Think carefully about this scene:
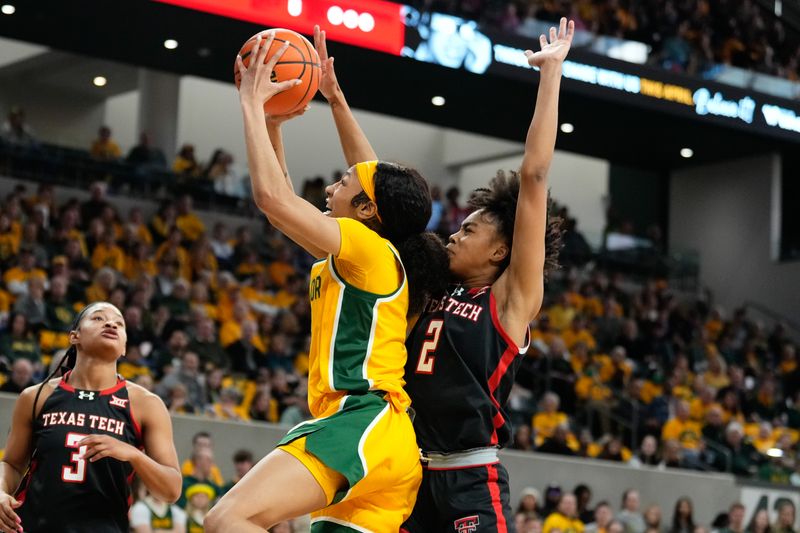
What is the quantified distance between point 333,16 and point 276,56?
35.9ft

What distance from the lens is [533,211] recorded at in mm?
4348

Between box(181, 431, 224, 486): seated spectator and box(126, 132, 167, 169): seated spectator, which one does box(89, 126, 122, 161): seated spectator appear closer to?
box(126, 132, 167, 169): seated spectator

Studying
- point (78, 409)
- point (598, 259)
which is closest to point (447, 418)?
point (78, 409)

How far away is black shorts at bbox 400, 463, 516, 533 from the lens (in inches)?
168

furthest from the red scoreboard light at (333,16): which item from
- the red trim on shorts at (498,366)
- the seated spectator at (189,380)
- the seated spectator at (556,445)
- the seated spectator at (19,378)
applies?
the red trim on shorts at (498,366)

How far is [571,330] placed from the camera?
1711 cm

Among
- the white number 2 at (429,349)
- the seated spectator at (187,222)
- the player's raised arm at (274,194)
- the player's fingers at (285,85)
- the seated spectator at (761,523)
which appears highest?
the seated spectator at (187,222)

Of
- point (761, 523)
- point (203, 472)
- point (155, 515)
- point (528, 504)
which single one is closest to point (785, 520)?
point (761, 523)

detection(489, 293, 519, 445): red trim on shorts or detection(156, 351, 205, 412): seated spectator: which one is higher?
detection(489, 293, 519, 445): red trim on shorts

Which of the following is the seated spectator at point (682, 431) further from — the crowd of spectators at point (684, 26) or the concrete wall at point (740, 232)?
the concrete wall at point (740, 232)

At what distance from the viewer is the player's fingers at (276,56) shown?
4.17 m

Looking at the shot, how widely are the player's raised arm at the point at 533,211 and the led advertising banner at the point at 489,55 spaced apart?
10.2m

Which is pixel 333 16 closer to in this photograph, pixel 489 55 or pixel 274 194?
pixel 489 55

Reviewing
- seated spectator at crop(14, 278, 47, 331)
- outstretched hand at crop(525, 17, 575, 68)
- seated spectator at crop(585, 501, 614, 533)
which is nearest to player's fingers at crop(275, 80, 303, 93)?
outstretched hand at crop(525, 17, 575, 68)
